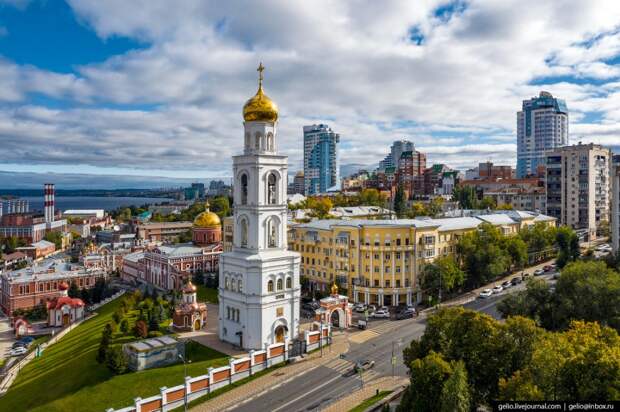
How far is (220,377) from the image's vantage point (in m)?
31.7

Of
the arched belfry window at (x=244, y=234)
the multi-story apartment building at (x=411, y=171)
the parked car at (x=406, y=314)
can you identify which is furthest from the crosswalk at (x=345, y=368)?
the multi-story apartment building at (x=411, y=171)

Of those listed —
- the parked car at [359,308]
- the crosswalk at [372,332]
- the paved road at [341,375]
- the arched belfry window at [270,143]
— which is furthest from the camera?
the parked car at [359,308]

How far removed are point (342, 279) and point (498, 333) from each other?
32716mm

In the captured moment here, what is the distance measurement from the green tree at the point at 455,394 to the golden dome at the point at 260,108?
24.7m

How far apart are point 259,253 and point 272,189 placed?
5.21 meters

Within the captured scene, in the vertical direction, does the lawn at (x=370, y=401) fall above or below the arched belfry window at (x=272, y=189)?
below

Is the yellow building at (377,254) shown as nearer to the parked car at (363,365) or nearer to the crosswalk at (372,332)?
the crosswalk at (372,332)

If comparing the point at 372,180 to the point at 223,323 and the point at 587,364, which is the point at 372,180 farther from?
the point at 587,364

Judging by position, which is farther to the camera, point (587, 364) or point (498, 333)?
point (498, 333)

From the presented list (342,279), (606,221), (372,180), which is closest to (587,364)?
(342,279)

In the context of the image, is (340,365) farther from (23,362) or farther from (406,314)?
(23,362)

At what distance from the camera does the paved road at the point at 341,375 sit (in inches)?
1139

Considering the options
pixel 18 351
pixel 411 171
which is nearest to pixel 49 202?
pixel 18 351

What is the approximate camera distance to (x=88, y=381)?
113ft
